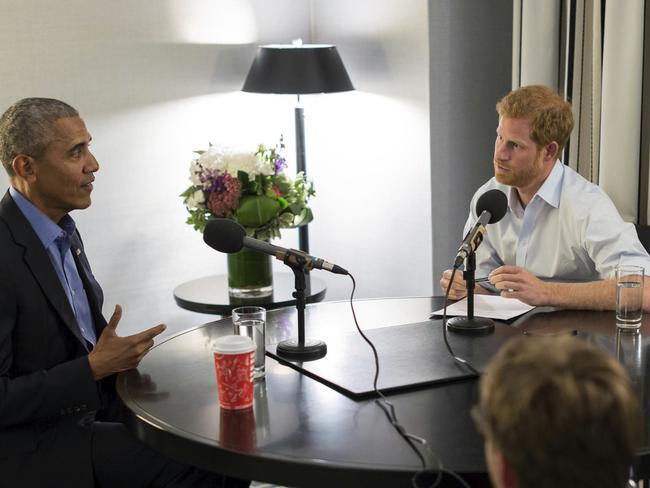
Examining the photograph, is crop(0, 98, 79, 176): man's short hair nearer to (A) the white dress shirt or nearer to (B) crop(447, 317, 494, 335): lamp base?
(B) crop(447, 317, 494, 335): lamp base

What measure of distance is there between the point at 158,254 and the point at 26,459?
188 cm

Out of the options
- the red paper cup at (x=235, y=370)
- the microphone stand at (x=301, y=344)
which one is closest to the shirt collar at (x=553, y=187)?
the microphone stand at (x=301, y=344)

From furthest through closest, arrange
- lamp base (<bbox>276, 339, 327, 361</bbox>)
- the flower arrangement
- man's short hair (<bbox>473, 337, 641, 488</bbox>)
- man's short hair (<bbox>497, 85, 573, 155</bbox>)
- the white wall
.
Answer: the white wall
the flower arrangement
man's short hair (<bbox>497, 85, 573, 155</bbox>)
lamp base (<bbox>276, 339, 327, 361</bbox>)
man's short hair (<bbox>473, 337, 641, 488</bbox>)

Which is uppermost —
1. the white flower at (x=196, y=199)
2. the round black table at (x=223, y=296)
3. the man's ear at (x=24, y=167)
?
the man's ear at (x=24, y=167)

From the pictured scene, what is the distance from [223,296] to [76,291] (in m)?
0.99

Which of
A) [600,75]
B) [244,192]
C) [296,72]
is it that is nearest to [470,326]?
[244,192]

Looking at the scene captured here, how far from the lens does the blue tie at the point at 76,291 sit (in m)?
2.26

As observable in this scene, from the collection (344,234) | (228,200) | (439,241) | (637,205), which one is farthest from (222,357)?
(344,234)

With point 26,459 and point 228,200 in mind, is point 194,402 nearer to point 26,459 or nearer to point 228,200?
point 26,459

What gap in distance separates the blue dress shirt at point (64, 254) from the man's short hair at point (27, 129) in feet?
0.32

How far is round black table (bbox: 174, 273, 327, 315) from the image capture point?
3.08m

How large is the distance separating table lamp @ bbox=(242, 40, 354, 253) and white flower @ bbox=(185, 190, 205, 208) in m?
0.78

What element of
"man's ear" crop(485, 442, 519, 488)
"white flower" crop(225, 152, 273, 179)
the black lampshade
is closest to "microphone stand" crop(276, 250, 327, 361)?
"white flower" crop(225, 152, 273, 179)

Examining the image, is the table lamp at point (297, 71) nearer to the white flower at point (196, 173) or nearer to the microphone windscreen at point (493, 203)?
the white flower at point (196, 173)
